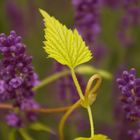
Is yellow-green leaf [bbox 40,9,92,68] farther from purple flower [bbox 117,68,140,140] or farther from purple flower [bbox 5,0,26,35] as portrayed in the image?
purple flower [bbox 5,0,26,35]

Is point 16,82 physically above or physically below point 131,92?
above

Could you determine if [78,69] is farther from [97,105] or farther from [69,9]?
[69,9]

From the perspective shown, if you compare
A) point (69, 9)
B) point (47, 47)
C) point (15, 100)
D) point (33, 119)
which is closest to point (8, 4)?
point (69, 9)

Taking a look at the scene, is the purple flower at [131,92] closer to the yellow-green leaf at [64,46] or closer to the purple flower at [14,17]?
the yellow-green leaf at [64,46]

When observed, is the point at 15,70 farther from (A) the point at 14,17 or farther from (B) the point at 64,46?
(A) the point at 14,17

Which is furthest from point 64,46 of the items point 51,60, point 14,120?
point 51,60

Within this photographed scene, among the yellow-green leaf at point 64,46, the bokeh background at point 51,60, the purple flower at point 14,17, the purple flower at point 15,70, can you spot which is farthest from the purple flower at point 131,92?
the purple flower at point 14,17

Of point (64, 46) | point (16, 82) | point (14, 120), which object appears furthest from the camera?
point (14, 120)
